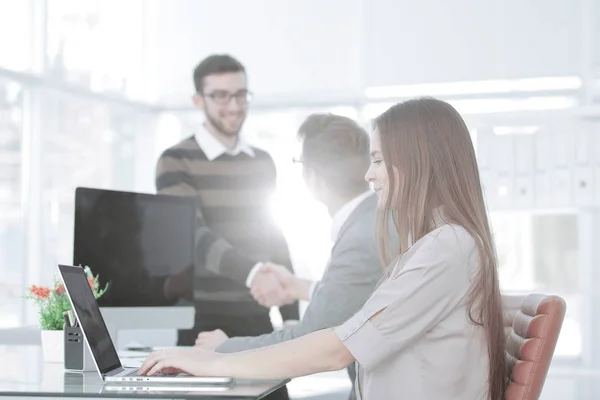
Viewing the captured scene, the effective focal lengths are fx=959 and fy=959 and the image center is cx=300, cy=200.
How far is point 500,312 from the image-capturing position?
1997 mm

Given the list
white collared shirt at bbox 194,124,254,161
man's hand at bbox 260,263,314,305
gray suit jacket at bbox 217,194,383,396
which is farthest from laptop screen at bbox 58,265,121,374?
white collared shirt at bbox 194,124,254,161

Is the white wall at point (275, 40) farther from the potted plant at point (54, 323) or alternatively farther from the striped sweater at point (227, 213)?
the potted plant at point (54, 323)

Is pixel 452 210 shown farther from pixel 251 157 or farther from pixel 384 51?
pixel 384 51

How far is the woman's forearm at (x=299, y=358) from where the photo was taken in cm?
196

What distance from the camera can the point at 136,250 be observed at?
321 centimetres

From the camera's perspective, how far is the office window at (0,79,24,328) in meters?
4.51

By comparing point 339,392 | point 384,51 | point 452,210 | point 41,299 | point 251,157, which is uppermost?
point 384,51

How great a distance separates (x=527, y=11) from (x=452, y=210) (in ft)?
11.7

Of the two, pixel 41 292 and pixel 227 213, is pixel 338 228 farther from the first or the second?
pixel 227 213

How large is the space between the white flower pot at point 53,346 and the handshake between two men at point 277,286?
3.82 ft

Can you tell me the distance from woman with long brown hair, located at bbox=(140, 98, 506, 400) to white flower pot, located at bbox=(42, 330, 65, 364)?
888mm

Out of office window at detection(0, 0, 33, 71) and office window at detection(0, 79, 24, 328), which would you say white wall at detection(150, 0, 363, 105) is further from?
office window at detection(0, 79, 24, 328)

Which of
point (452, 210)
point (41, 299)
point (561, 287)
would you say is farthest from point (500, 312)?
point (561, 287)

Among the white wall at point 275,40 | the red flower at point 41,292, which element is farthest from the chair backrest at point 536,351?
the white wall at point 275,40
